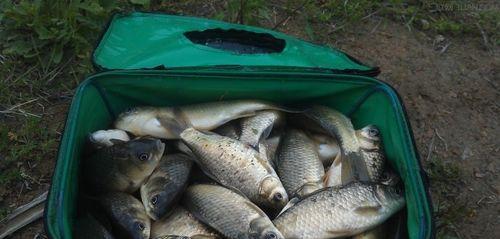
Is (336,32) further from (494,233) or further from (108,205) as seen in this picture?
(108,205)

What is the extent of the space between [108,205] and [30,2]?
1.78 metres

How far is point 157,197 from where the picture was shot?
193 cm

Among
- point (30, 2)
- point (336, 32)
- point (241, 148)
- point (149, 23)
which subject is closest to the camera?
point (241, 148)

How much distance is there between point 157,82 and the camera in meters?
2.20

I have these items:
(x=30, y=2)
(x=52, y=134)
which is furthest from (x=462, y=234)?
(x=30, y=2)

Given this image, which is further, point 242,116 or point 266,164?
point 242,116

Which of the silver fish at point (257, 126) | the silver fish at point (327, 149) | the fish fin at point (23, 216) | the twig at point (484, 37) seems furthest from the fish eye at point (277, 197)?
the twig at point (484, 37)

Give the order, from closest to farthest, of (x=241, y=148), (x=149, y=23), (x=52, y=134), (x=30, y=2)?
(x=241, y=148) → (x=149, y=23) → (x=52, y=134) → (x=30, y=2)

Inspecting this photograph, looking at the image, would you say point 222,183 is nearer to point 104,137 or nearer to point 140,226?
point 140,226

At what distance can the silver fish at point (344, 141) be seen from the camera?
2.05 metres

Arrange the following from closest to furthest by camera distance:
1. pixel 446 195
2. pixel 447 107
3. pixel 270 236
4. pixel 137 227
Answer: pixel 270 236 < pixel 137 227 < pixel 446 195 < pixel 447 107

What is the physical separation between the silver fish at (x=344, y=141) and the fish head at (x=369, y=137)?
0.02 meters

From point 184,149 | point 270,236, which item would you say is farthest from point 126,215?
point 270,236

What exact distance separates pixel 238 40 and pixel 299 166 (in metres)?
0.70
